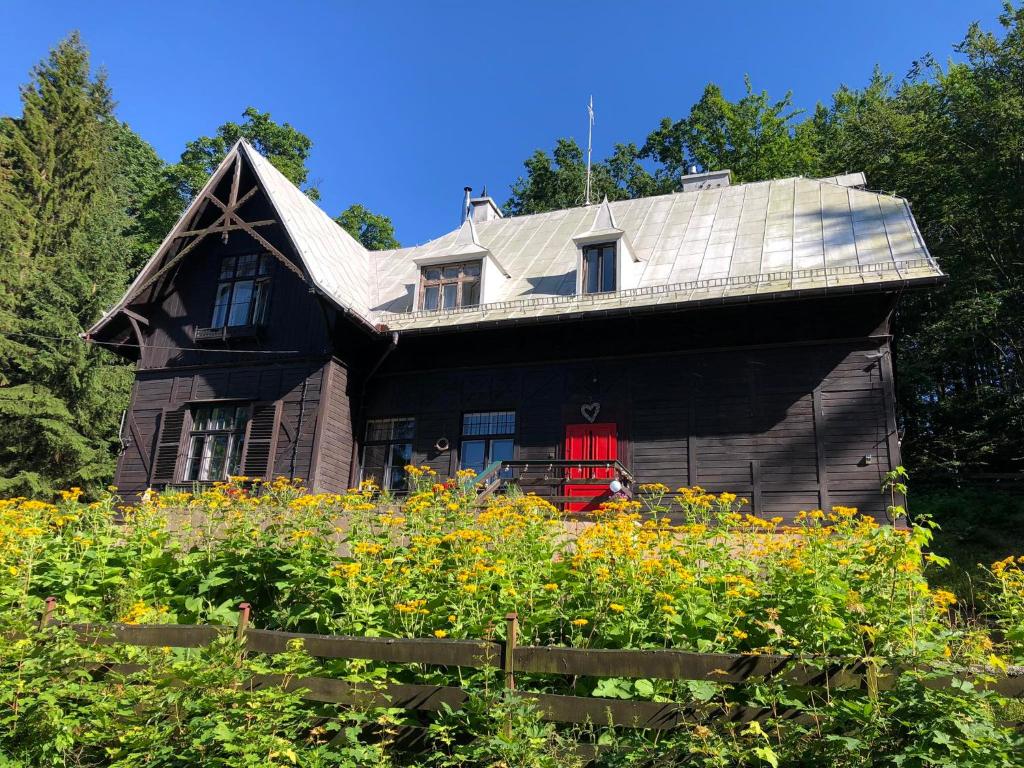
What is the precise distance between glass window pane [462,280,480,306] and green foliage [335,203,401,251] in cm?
2518

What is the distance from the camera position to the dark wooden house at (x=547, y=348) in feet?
46.4

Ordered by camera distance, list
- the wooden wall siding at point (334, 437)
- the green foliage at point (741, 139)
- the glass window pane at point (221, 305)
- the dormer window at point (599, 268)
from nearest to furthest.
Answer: the wooden wall siding at point (334, 437)
the dormer window at point (599, 268)
the glass window pane at point (221, 305)
the green foliage at point (741, 139)

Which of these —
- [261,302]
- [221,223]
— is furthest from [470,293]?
[221,223]

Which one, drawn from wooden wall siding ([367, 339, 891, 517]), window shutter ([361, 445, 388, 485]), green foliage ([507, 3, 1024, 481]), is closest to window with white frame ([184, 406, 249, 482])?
window shutter ([361, 445, 388, 485])

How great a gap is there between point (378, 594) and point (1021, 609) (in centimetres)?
469

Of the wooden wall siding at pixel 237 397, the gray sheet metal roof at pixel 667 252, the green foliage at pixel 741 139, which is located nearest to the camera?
the gray sheet metal roof at pixel 667 252

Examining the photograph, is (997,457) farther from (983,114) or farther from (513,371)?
(513,371)

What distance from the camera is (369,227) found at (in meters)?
42.5

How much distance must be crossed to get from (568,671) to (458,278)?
13.4 m

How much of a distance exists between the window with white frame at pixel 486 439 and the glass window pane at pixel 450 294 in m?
2.70

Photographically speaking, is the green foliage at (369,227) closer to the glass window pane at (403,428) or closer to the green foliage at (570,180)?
the green foliage at (570,180)

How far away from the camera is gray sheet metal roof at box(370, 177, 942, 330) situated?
14.4 m

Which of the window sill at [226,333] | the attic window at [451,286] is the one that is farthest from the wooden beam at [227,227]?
the attic window at [451,286]

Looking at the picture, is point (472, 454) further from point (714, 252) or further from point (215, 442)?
point (714, 252)
